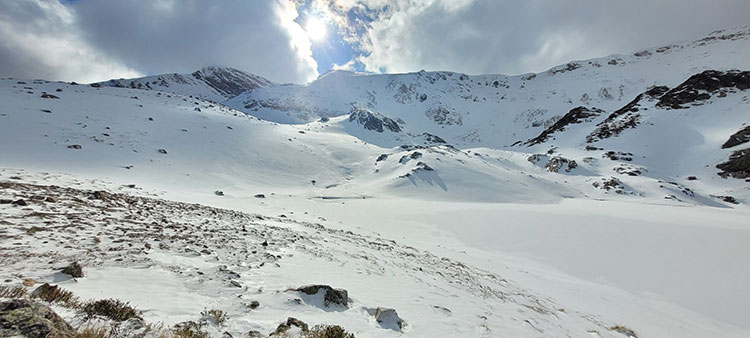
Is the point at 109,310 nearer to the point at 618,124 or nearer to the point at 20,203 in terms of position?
the point at 20,203

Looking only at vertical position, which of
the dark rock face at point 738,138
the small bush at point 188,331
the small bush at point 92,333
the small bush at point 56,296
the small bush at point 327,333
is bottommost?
the small bush at point 327,333

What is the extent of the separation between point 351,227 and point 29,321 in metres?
15.2

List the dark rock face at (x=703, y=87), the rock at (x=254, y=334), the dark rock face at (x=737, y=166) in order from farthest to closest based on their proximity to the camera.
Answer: the dark rock face at (x=703, y=87) → the dark rock face at (x=737, y=166) → the rock at (x=254, y=334)

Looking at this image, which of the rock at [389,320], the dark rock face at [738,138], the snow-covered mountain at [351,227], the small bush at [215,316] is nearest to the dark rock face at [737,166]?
the snow-covered mountain at [351,227]

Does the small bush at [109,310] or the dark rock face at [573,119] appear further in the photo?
the dark rock face at [573,119]

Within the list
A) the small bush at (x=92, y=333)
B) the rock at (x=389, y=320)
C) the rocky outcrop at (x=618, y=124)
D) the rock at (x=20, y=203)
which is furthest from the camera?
the rocky outcrop at (x=618, y=124)

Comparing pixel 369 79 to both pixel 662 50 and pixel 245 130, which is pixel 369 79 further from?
pixel 662 50

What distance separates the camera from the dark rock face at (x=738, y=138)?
190 ft

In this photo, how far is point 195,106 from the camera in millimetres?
50938

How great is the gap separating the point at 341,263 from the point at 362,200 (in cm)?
2206

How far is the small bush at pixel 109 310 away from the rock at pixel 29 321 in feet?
1.91

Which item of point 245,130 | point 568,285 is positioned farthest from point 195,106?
point 568,285

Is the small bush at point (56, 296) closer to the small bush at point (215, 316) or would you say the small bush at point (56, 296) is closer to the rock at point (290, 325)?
the small bush at point (215, 316)

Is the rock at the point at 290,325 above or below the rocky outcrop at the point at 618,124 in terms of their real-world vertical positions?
below
